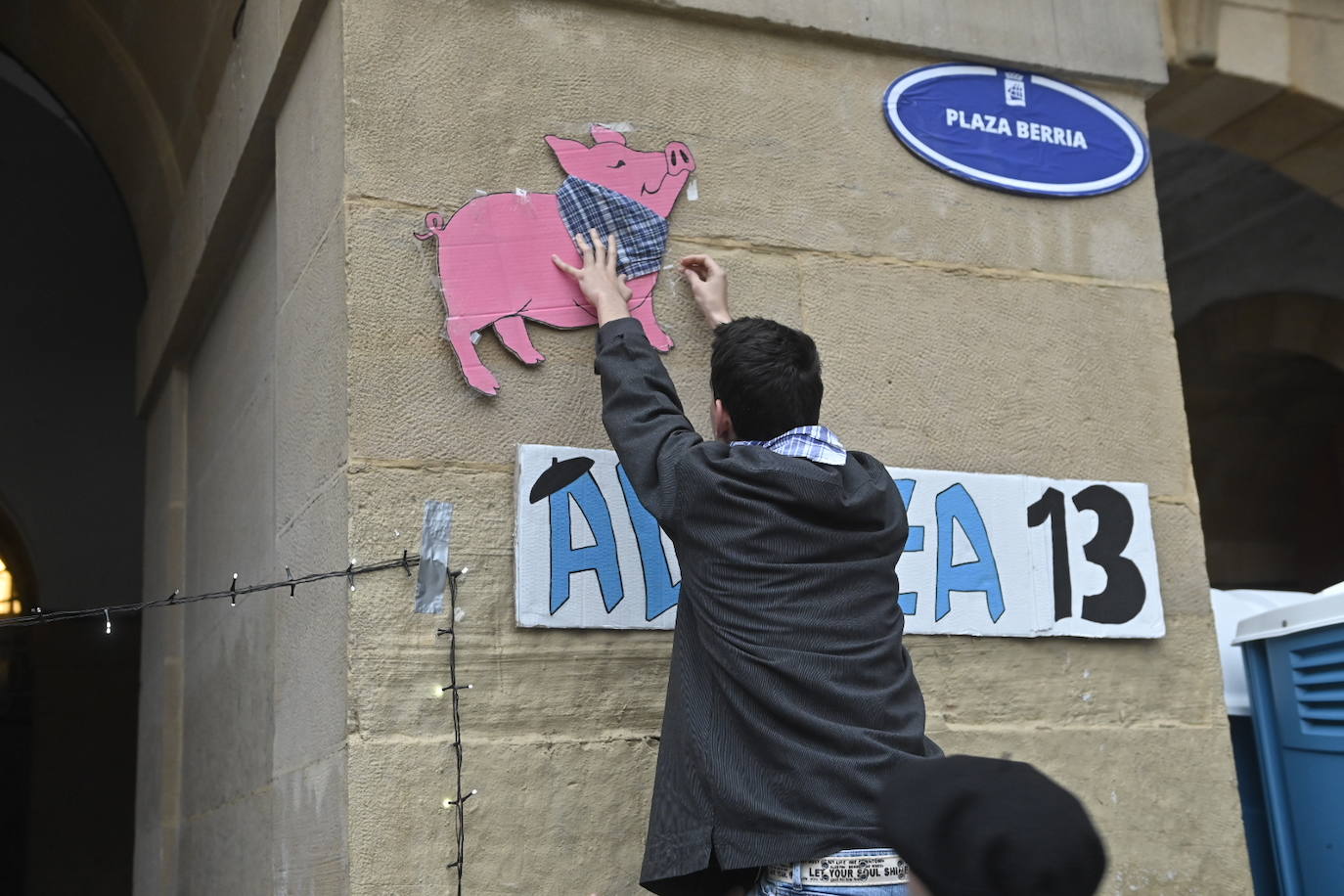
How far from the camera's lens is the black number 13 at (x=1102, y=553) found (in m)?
3.50

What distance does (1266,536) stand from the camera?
10.3 meters

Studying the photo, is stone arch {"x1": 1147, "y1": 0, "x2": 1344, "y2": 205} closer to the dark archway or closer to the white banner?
the white banner

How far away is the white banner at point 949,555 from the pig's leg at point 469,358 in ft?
0.56

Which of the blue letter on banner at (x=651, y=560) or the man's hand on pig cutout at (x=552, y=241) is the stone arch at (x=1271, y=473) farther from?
the blue letter on banner at (x=651, y=560)

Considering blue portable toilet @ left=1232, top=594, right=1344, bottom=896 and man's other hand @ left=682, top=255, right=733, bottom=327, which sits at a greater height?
man's other hand @ left=682, top=255, right=733, bottom=327

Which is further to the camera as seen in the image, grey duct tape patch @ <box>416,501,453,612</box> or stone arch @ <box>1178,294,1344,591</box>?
stone arch @ <box>1178,294,1344,591</box>

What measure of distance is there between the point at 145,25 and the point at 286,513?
2354 mm

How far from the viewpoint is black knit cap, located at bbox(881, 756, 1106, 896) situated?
152 cm

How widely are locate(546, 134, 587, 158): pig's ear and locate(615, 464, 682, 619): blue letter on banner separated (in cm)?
77

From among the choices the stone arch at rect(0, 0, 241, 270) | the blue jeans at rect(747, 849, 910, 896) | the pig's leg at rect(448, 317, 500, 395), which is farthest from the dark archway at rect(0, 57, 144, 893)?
the blue jeans at rect(747, 849, 910, 896)

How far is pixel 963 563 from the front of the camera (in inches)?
134

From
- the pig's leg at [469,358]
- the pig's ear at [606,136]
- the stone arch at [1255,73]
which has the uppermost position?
the stone arch at [1255,73]

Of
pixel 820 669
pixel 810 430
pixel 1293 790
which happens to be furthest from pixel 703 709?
pixel 1293 790

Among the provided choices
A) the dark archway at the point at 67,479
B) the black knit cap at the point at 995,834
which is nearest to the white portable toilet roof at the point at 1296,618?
the black knit cap at the point at 995,834
